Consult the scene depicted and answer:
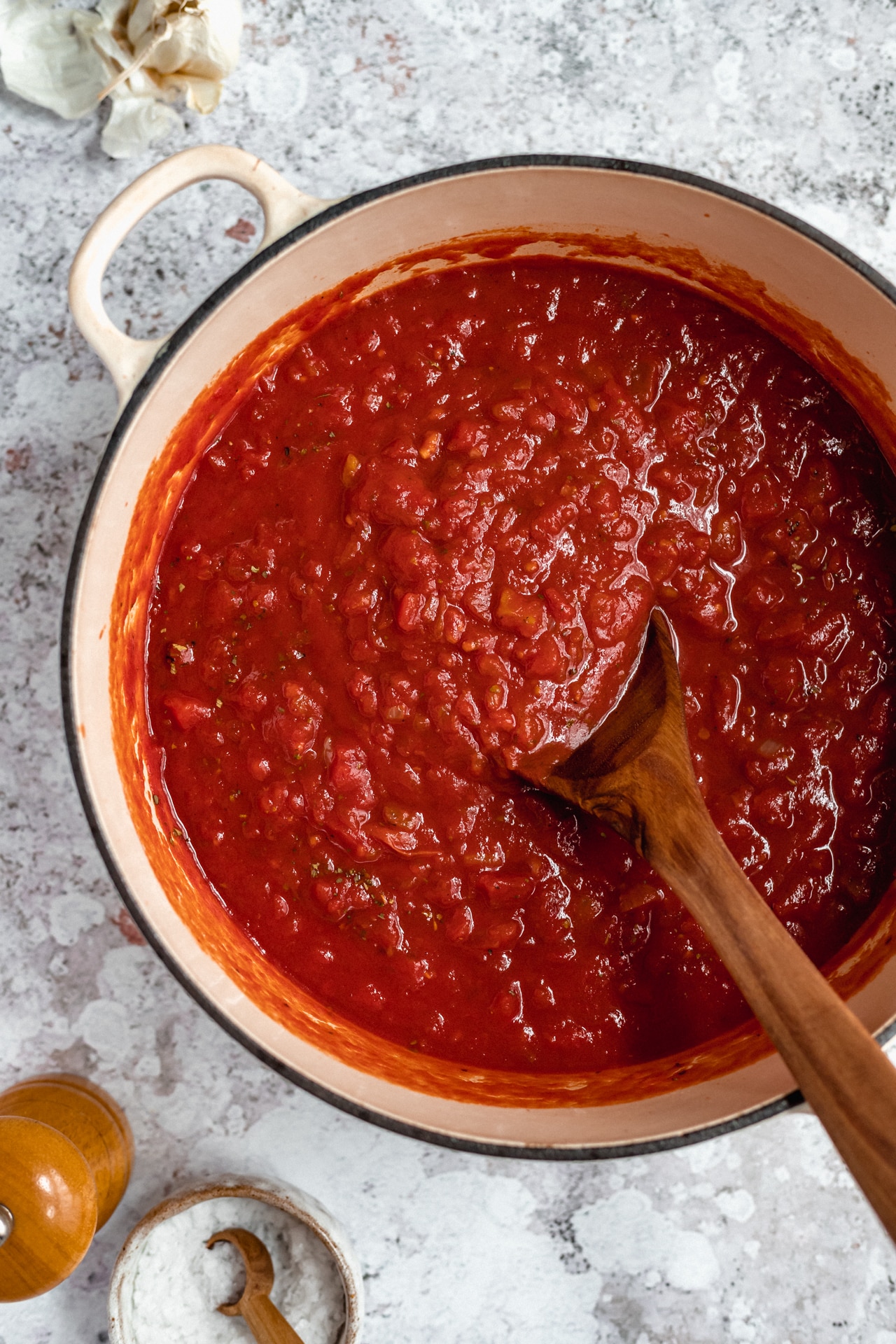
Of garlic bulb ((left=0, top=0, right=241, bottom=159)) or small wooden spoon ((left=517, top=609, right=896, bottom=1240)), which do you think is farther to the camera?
garlic bulb ((left=0, top=0, right=241, bottom=159))

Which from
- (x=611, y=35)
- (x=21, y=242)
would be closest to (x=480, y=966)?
(x=21, y=242)

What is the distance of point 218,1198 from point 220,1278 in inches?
8.6

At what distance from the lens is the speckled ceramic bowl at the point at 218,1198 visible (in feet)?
6.78

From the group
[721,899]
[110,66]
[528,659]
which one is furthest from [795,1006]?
[110,66]

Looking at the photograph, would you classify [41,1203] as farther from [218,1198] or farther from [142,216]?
[142,216]

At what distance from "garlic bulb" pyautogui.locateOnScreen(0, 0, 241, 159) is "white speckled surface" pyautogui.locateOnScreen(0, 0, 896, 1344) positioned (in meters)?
0.05

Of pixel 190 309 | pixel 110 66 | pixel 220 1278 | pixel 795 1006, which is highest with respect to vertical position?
pixel 110 66

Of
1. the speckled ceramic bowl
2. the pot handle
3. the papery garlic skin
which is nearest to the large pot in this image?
the pot handle

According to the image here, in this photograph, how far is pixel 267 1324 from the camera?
2104 millimetres

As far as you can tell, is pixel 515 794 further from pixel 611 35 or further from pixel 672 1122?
pixel 611 35

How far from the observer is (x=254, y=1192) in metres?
2.08

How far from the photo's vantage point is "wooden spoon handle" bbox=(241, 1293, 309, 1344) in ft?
6.88

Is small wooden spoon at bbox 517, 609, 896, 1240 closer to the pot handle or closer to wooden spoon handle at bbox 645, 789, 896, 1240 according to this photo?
wooden spoon handle at bbox 645, 789, 896, 1240

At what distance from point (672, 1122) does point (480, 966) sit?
45 cm
